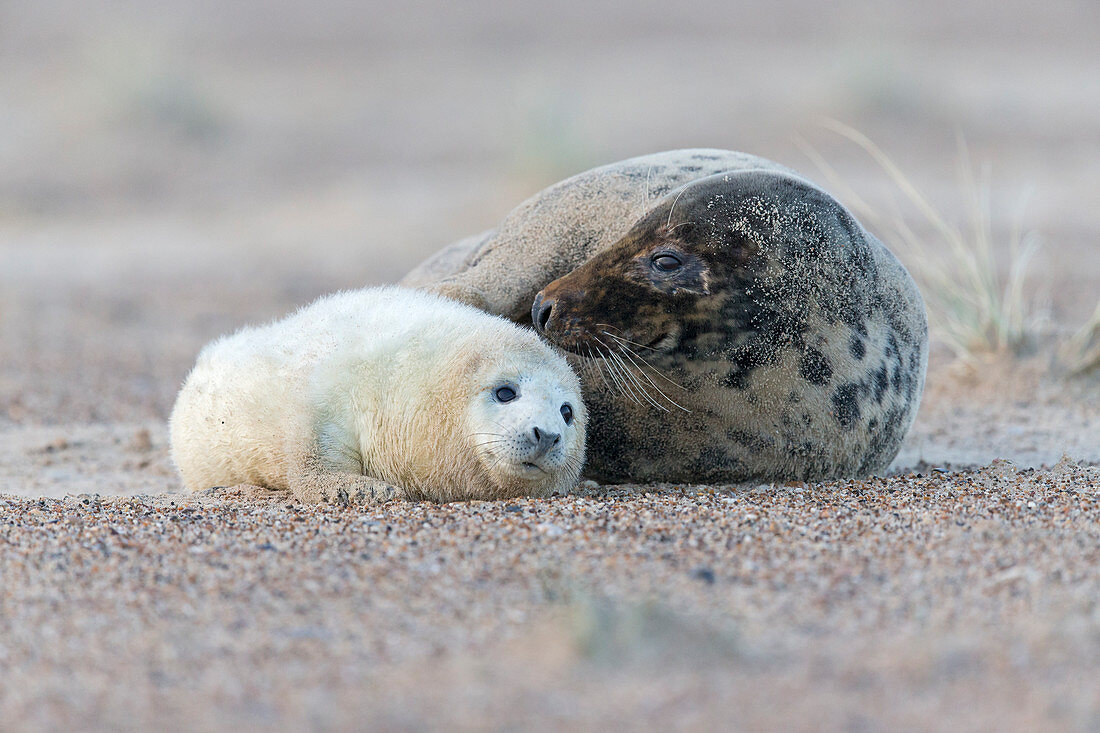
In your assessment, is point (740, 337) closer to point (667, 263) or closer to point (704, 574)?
point (667, 263)

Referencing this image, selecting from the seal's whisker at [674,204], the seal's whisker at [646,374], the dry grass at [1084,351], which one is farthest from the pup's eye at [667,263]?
the dry grass at [1084,351]

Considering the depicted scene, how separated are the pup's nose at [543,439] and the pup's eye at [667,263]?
74 cm

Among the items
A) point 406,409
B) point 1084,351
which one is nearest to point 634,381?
point 406,409

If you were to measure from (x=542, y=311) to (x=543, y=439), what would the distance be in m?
0.64

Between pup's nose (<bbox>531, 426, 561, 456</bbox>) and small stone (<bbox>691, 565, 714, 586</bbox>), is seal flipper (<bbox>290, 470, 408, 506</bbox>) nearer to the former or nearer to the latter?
pup's nose (<bbox>531, 426, 561, 456</bbox>)

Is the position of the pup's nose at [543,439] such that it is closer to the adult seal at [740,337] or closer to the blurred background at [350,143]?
the adult seal at [740,337]

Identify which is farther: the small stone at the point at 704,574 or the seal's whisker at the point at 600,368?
the seal's whisker at the point at 600,368

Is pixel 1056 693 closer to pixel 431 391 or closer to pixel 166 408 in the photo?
pixel 431 391

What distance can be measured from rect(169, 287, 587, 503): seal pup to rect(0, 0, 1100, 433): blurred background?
2694 millimetres

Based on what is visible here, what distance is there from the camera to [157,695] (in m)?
2.36

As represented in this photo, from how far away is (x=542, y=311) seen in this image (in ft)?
13.9

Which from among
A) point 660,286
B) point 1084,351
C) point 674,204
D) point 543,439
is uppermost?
point 674,204

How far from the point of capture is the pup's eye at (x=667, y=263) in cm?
414

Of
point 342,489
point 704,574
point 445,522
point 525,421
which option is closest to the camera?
point 704,574
